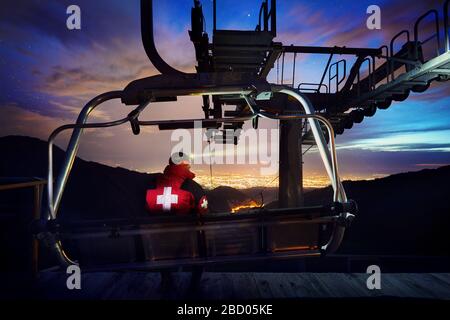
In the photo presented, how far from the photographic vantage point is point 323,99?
9195mm

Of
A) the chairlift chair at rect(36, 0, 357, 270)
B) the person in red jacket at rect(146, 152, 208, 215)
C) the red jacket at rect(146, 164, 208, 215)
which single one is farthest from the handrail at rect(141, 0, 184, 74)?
the red jacket at rect(146, 164, 208, 215)

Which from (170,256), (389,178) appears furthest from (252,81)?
(389,178)

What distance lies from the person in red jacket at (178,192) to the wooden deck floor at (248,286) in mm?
1094

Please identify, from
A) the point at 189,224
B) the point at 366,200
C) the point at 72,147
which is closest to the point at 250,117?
the point at 189,224

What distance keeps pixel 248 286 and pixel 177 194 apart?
1578mm

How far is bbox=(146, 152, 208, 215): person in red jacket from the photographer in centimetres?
317

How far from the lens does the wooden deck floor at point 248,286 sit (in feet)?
11.0

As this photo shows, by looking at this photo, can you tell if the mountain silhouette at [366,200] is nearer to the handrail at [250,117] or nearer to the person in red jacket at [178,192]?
the person in red jacket at [178,192]

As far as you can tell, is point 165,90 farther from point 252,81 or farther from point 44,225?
point 44,225

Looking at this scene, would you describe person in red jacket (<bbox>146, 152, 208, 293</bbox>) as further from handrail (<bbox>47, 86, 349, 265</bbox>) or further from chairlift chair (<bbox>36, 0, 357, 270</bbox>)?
handrail (<bbox>47, 86, 349, 265</bbox>)

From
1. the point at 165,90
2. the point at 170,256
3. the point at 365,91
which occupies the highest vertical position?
the point at 365,91

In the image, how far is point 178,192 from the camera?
318 cm

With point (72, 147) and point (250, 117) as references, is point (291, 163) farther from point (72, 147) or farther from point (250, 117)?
point (72, 147)
